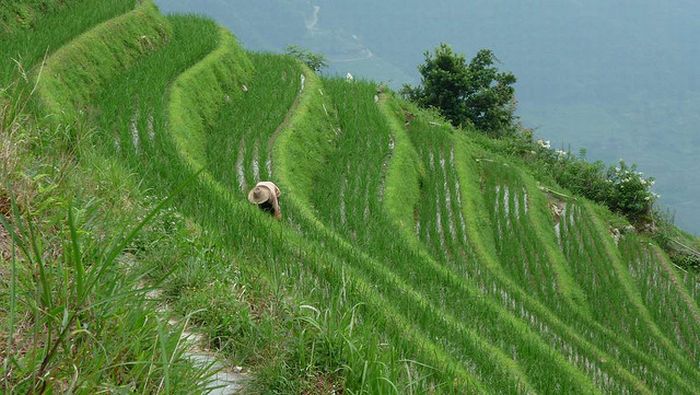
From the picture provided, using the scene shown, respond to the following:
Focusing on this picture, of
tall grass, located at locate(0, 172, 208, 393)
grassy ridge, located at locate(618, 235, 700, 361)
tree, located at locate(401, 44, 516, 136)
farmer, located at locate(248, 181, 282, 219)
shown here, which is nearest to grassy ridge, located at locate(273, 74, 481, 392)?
farmer, located at locate(248, 181, 282, 219)

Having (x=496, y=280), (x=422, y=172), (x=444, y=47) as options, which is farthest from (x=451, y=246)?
(x=444, y=47)

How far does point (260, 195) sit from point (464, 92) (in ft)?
50.1

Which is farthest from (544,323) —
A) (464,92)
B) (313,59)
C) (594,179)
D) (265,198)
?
(313,59)

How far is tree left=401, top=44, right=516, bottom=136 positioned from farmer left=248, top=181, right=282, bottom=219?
1424 centimetres

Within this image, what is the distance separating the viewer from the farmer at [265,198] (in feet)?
23.8

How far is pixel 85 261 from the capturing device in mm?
3041

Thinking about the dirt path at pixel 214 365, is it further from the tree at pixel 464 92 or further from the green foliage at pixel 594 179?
the tree at pixel 464 92

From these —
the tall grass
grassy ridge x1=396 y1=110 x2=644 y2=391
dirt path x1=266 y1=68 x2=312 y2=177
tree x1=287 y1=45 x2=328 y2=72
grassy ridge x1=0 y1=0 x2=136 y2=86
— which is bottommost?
grassy ridge x1=396 y1=110 x2=644 y2=391

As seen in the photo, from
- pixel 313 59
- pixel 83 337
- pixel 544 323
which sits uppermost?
pixel 83 337

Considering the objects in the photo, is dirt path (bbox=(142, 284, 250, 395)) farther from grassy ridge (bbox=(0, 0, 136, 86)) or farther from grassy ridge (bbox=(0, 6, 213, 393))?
grassy ridge (bbox=(0, 0, 136, 86))

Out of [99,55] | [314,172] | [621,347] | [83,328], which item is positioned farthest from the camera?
[314,172]

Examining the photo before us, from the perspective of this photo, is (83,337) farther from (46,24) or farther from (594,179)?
(594,179)

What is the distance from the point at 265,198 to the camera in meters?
7.26

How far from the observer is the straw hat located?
7258 mm
